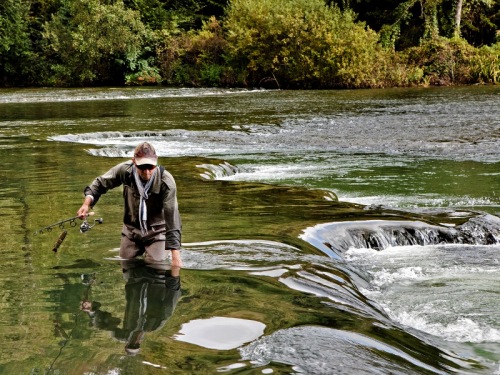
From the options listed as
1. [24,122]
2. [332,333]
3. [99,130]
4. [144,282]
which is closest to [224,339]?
[332,333]

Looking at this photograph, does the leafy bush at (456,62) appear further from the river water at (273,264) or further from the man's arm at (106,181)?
the man's arm at (106,181)

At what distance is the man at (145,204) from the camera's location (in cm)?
682

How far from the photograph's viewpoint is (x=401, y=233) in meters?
10.1

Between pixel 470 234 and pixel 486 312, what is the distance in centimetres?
297

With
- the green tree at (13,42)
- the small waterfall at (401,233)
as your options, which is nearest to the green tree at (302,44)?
the green tree at (13,42)

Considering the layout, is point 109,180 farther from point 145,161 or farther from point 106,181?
point 145,161

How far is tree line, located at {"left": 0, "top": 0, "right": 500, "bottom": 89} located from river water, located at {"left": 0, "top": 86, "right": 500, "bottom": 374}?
63.9 feet

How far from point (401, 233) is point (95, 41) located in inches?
1541

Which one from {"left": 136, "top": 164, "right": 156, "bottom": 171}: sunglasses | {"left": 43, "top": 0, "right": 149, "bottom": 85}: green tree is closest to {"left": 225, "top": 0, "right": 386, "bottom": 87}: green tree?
{"left": 43, "top": 0, "right": 149, "bottom": 85}: green tree

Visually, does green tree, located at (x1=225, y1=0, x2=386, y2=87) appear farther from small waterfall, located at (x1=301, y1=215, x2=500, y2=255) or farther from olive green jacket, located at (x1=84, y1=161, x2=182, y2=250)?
olive green jacket, located at (x1=84, y1=161, x2=182, y2=250)

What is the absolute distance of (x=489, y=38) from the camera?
4556 centimetres

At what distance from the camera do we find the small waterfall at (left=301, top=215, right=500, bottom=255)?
32.0 ft

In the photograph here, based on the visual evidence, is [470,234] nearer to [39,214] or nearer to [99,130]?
[39,214]

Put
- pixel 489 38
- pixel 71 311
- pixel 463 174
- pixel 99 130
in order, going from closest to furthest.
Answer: pixel 71 311, pixel 463 174, pixel 99 130, pixel 489 38
